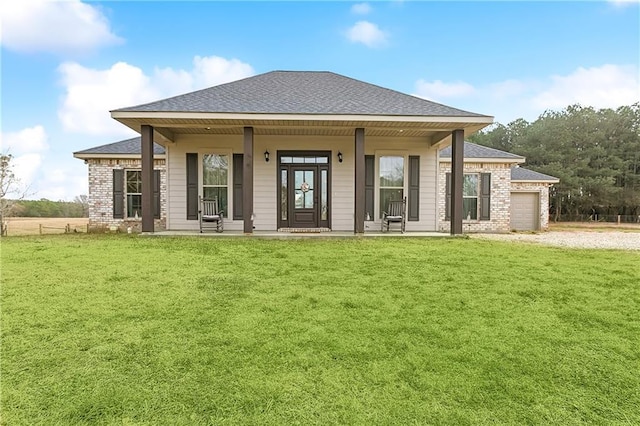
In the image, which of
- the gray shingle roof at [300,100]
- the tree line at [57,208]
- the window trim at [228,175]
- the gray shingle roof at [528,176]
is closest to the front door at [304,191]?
the window trim at [228,175]

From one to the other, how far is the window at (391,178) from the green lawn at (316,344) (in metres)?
5.46

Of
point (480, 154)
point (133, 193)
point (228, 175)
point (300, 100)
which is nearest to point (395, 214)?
point (300, 100)

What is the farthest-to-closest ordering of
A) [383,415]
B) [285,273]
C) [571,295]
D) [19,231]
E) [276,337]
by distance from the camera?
1. [19,231]
2. [285,273]
3. [571,295]
4. [276,337]
5. [383,415]

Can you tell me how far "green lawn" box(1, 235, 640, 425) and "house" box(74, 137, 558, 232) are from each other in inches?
248

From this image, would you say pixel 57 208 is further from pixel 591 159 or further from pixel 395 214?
pixel 591 159

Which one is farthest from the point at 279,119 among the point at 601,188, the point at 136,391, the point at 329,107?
the point at 601,188

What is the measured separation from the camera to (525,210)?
14.6 meters

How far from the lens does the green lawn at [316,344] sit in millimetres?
2062

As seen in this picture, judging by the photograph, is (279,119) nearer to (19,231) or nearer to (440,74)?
(19,231)

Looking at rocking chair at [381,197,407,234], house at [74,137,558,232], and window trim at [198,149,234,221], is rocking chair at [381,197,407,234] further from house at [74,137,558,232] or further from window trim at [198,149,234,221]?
window trim at [198,149,234,221]

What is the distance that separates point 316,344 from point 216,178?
8104mm

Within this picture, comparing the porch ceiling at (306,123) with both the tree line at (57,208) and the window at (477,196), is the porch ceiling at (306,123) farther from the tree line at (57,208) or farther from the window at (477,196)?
the tree line at (57,208)

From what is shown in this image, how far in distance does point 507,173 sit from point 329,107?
750 cm

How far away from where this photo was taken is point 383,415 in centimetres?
202
